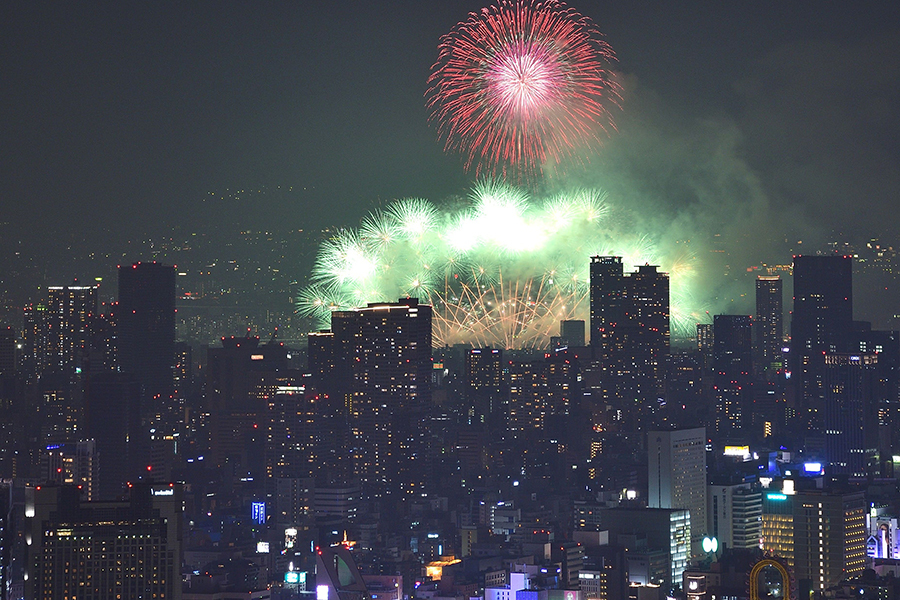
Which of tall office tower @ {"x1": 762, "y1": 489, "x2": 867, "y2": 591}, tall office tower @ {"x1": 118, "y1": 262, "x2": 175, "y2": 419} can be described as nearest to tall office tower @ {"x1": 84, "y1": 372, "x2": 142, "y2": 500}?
tall office tower @ {"x1": 118, "y1": 262, "x2": 175, "y2": 419}

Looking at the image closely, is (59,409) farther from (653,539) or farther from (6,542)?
(6,542)

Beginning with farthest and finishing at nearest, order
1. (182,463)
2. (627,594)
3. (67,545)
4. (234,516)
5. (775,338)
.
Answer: (775,338)
(182,463)
(234,516)
(627,594)
(67,545)

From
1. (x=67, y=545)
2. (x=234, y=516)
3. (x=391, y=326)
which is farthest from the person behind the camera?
(x=391, y=326)

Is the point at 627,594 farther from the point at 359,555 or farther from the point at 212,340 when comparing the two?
the point at 212,340

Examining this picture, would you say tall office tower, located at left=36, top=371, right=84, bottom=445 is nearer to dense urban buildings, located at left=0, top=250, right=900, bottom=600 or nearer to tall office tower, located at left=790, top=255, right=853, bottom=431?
dense urban buildings, located at left=0, top=250, right=900, bottom=600

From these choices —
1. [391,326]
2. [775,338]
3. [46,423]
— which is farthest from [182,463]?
[775,338]

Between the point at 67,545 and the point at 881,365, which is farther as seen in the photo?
the point at 881,365

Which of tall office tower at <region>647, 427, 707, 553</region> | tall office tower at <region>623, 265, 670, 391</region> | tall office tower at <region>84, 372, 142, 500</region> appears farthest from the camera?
tall office tower at <region>623, 265, 670, 391</region>
